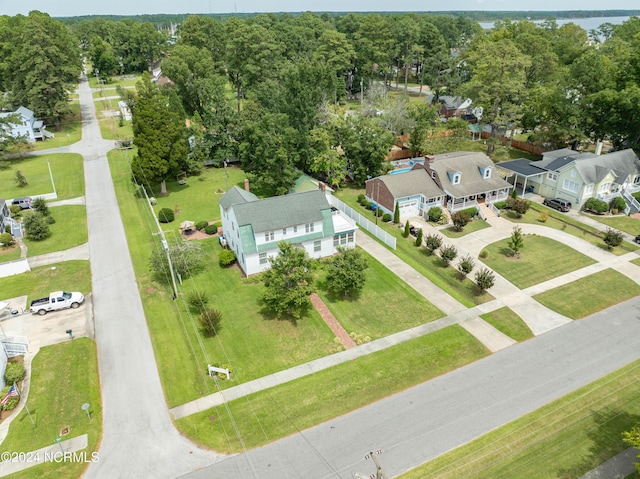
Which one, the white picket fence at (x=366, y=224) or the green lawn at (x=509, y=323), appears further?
the white picket fence at (x=366, y=224)

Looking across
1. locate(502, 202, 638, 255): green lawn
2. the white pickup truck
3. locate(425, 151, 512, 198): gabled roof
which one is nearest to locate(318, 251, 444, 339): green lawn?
locate(425, 151, 512, 198): gabled roof

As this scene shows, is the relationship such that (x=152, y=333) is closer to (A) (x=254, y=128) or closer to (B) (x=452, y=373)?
(B) (x=452, y=373)

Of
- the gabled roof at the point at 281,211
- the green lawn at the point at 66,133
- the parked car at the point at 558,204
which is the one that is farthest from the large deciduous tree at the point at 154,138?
the parked car at the point at 558,204

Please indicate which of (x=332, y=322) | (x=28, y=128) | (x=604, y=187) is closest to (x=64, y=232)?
(x=332, y=322)

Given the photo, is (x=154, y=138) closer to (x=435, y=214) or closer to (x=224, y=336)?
(x=224, y=336)

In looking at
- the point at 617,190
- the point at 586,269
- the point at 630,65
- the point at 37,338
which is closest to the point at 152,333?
the point at 37,338

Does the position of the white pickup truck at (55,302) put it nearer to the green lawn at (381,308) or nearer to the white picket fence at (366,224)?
the green lawn at (381,308)

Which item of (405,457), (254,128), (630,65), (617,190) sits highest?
(630,65)
